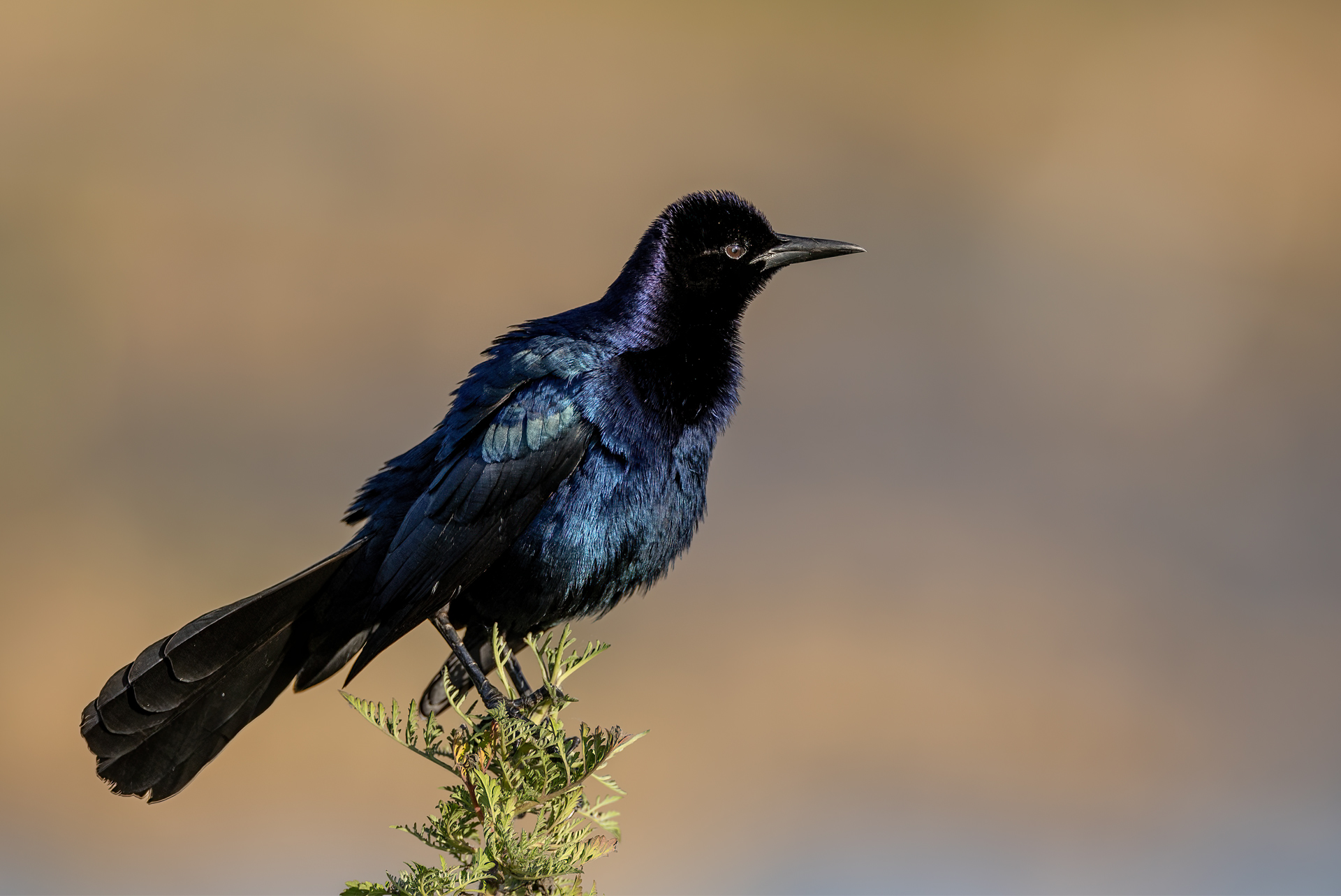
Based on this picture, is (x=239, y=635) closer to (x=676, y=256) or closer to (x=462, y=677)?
(x=462, y=677)

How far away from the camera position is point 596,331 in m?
3.04

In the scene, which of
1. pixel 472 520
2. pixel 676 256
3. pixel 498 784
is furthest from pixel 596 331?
pixel 498 784

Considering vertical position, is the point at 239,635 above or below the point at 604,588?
below

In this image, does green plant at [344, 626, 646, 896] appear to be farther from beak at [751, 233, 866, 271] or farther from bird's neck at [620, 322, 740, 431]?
beak at [751, 233, 866, 271]

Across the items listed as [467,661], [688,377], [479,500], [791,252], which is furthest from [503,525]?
[791,252]

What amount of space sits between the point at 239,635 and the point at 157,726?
25 cm

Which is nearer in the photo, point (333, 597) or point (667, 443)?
point (333, 597)

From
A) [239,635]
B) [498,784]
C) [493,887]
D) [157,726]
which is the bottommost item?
[493,887]

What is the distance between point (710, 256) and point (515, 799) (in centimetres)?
177

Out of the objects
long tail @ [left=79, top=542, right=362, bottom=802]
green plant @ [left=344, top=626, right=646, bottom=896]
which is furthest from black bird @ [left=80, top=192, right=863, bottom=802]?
green plant @ [left=344, top=626, right=646, bottom=896]

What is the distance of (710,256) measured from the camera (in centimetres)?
327

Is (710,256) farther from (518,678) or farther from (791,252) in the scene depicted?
(518,678)

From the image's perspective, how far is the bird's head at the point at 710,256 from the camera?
317cm

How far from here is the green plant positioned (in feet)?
6.31
